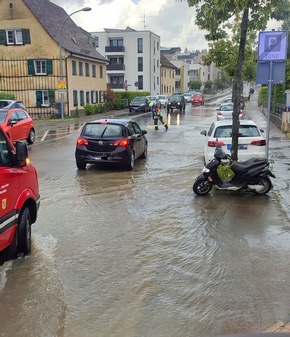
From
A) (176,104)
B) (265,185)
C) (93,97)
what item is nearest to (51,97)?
(93,97)

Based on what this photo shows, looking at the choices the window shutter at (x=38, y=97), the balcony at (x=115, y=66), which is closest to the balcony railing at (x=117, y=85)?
the balcony at (x=115, y=66)

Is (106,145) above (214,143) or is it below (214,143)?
below

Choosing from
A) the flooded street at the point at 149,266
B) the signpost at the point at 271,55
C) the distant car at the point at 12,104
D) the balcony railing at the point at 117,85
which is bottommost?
the flooded street at the point at 149,266

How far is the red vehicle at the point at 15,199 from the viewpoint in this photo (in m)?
5.14

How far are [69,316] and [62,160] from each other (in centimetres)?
1039

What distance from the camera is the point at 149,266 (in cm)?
556

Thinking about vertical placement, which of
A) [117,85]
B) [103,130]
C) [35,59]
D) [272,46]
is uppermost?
[35,59]

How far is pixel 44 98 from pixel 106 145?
2718 cm

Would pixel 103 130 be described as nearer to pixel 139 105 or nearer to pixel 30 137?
pixel 30 137

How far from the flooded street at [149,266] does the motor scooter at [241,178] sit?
23cm

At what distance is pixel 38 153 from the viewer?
52.6 ft

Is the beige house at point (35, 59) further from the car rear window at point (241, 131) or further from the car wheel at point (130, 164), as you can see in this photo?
the car rear window at point (241, 131)

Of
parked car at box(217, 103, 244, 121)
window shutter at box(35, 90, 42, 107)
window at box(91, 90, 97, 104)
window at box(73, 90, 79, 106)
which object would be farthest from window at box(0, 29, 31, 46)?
parked car at box(217, 103, 244, 121)

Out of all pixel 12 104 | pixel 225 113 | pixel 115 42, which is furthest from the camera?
pixel 115 42
